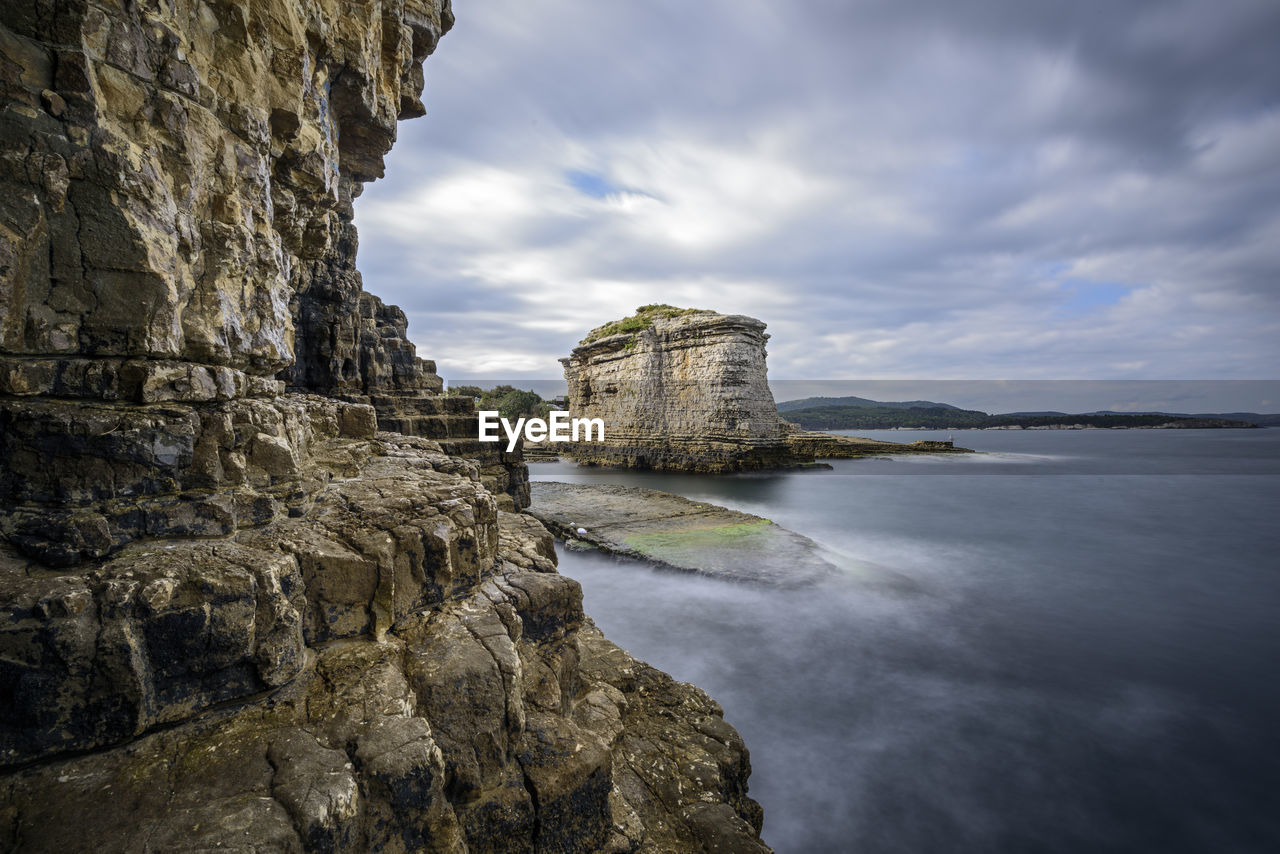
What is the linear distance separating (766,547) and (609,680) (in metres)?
7.83

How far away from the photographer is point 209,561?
6.84 feet

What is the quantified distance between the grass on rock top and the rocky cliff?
82.0 feet

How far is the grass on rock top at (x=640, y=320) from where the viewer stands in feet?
92.1

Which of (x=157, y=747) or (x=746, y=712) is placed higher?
(x=157, y=747)

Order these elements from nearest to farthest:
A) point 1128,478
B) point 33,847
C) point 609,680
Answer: point 33,847 → point 609,680 → point 1128,478

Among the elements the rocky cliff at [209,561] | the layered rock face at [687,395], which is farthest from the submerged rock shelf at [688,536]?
the layered rock face at [687,395]

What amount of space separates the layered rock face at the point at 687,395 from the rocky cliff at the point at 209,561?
22546 mm

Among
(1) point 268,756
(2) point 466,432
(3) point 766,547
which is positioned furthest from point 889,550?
(1) point 268,756

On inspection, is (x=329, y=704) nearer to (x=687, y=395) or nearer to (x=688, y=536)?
(x=688, y=536)

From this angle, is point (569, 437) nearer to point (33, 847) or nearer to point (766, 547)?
point (766, 547)

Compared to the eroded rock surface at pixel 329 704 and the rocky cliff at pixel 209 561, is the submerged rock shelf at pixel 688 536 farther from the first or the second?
the rocky cliff at pixel 209 561

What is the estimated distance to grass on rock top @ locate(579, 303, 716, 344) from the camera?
2808 centimetres

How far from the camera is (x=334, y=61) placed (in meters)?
4.79

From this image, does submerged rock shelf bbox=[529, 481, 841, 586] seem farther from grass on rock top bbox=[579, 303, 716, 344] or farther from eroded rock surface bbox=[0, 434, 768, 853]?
grass on rock top bbox=[579, 303, 716, 344]
